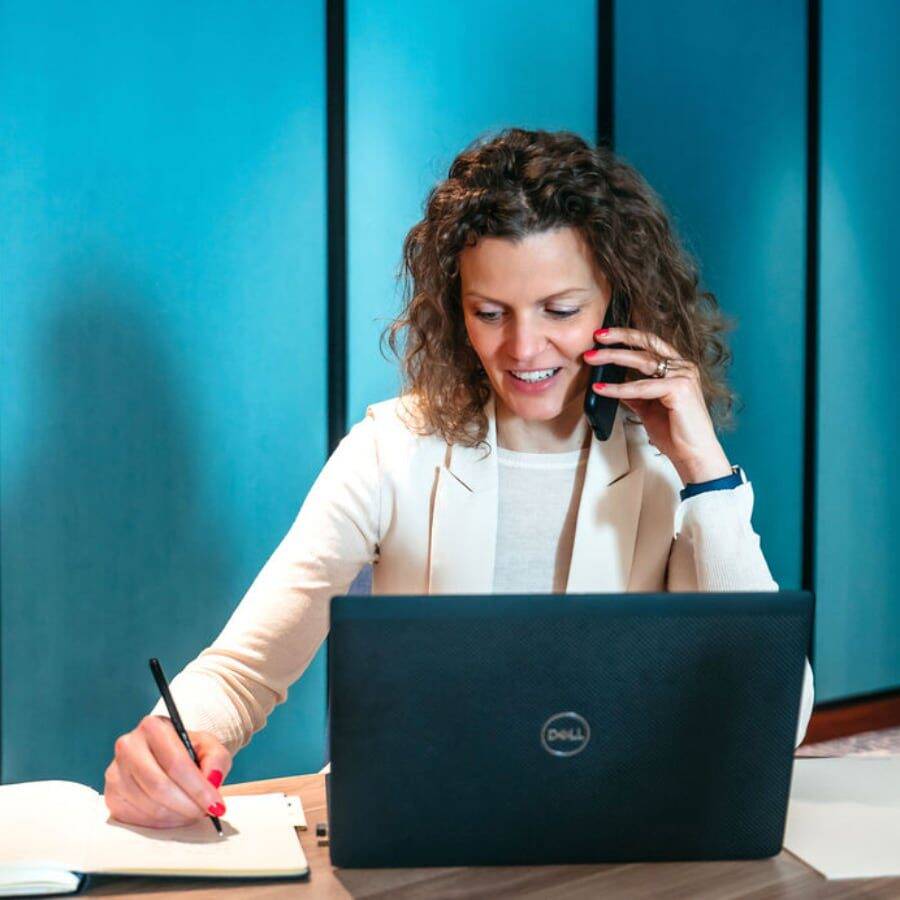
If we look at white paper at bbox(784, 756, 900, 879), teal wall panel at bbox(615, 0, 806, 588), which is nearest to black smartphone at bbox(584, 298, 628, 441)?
white paper at bbox(784, 756, 900, 879)

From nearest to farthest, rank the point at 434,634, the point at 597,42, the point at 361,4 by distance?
the point at 434,634 → the point at 361,4 → the point at 597,42

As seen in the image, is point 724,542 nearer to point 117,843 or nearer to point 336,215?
point 117,843

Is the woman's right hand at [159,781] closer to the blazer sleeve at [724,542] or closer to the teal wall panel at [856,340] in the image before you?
the blazer sleeve at [724,542]

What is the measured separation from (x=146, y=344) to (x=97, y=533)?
1.32 feet

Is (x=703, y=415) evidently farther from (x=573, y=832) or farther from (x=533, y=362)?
(x=573, y=832)

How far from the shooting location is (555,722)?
1.05 metres

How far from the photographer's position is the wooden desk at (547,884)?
108 centimetres

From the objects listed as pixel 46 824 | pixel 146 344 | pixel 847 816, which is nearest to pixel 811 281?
pixel 146 344

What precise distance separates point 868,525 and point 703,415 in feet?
7.97

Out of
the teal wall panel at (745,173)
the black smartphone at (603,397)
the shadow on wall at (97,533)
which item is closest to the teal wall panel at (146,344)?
the shadow on wall at (97,533)

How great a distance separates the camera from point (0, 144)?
7.98 ft

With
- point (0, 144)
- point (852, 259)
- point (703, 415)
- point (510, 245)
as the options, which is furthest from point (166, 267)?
point (852, 259)

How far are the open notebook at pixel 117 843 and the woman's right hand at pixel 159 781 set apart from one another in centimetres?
2

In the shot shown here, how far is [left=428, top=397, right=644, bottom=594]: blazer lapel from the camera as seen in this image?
1772 mm
